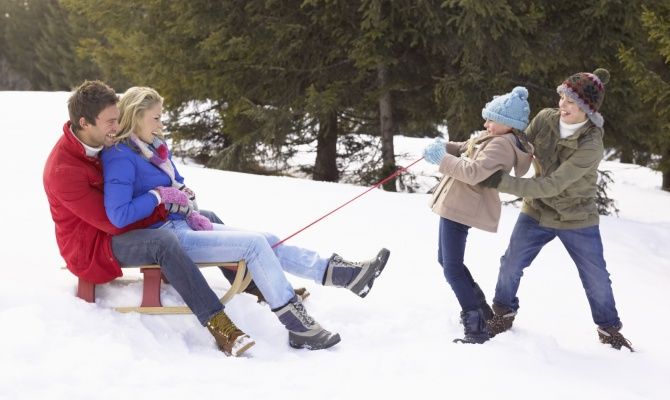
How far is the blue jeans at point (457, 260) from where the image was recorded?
3939mm

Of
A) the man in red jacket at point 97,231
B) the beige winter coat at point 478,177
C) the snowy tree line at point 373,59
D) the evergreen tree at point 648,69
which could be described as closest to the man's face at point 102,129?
the man in red jacket at point 97,231

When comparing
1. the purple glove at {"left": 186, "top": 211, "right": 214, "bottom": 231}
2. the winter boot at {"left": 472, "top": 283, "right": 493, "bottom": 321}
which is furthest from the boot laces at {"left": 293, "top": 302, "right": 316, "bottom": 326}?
the winter boot at {"left": 472, "top": 283, "right": 493, "bottom": 321}

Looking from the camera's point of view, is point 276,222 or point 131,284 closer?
point 131,284

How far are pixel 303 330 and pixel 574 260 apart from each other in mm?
1841

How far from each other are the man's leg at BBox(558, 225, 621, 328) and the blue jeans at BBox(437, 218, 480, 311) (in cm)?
67

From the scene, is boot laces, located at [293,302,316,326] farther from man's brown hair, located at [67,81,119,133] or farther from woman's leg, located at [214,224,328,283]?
man's brown hair, located at [67,81,119,133]

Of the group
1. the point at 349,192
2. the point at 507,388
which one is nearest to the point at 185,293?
the point at 507,388

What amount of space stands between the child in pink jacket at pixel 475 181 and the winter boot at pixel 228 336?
130 cm

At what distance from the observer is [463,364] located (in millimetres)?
3436

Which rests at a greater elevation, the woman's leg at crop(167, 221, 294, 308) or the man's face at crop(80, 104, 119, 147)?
the man's face at crop(80, 104, 119, 147)

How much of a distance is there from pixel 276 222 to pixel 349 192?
5.06 feet

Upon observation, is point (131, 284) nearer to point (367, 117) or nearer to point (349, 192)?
point (349, 192)

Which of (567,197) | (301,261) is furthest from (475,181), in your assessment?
(301,261)

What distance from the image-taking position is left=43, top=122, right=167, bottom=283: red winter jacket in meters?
3.55
